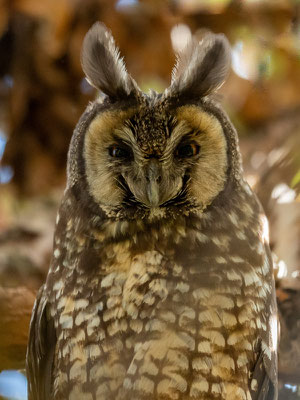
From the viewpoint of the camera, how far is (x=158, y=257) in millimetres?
2438

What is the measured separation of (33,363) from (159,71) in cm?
245

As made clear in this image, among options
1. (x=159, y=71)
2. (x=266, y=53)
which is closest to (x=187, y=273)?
(x=266, y=53)

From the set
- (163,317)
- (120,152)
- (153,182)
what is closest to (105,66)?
(120,152)

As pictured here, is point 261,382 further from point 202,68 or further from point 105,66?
point 105,66

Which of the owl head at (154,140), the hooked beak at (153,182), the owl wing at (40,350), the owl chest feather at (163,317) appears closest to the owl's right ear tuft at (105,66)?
the owl head at (154,140)

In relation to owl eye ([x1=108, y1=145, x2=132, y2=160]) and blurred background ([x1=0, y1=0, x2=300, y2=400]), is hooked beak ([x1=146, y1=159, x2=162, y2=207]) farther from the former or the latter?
blurred background ([x1=0, y1=0, x2=300, y2=400])

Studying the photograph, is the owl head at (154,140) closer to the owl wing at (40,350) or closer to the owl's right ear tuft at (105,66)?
the owl's right ear tuft at (105,66)

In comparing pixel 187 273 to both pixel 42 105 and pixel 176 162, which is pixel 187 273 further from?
pixel 42 105

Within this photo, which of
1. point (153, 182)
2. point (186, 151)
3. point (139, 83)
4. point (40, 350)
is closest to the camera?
point (153, 182)

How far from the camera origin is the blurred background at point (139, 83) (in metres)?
3.04

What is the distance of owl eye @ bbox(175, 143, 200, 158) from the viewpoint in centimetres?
243

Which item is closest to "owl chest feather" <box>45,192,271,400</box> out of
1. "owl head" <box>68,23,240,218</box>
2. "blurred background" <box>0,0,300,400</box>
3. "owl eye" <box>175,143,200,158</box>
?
"owl head" <box>68,23,240,218</box>

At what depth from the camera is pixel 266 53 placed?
379 cm

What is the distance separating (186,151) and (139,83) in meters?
2.17
